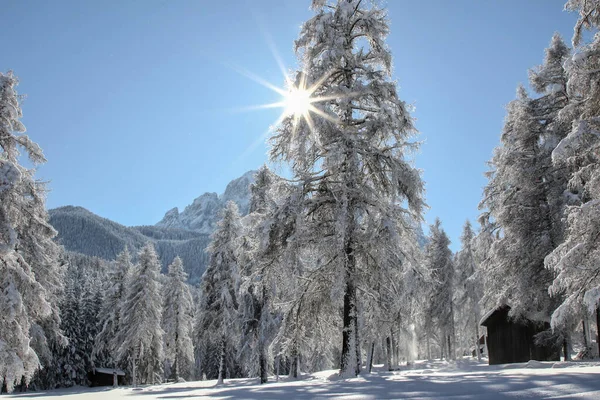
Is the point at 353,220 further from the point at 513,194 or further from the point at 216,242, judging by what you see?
the point at 216,242

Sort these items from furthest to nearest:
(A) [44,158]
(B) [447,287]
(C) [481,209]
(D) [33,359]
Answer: (B) [447,287]
(C) [481,209]
(A) [44,158]
(D) [33,359]

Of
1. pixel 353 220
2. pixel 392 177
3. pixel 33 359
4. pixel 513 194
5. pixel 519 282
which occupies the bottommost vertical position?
pixel 33 359

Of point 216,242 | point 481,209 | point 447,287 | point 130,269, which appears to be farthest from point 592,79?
point 130,269

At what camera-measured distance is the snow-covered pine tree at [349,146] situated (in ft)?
41.1

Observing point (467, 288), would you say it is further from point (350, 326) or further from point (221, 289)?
point (350, 326)

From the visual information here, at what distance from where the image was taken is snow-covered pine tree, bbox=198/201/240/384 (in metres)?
32.3

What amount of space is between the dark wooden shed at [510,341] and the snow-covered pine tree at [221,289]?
1692cm

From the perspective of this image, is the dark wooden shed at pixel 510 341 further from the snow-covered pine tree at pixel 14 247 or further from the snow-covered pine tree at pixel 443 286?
the snow-covered pine tree at pixel 14 247

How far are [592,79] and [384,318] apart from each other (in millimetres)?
8108

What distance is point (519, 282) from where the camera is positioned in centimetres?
1900

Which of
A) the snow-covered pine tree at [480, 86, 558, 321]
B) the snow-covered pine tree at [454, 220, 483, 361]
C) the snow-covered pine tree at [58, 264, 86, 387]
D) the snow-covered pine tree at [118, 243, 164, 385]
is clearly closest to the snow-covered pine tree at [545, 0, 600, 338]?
the snow-covered pine tree at [480, 86, 558, 321]

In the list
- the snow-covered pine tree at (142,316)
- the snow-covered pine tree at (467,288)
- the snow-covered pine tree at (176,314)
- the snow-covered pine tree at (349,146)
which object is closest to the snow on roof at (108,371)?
the snow-covered pine tree at (176,314)

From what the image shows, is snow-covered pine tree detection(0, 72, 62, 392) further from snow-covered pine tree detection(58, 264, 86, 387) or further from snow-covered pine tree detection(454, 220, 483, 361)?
snow-covered pine tree detection(58, 264, 86, 387)

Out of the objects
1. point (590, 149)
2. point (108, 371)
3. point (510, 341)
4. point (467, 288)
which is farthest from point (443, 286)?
point (108, 371)
